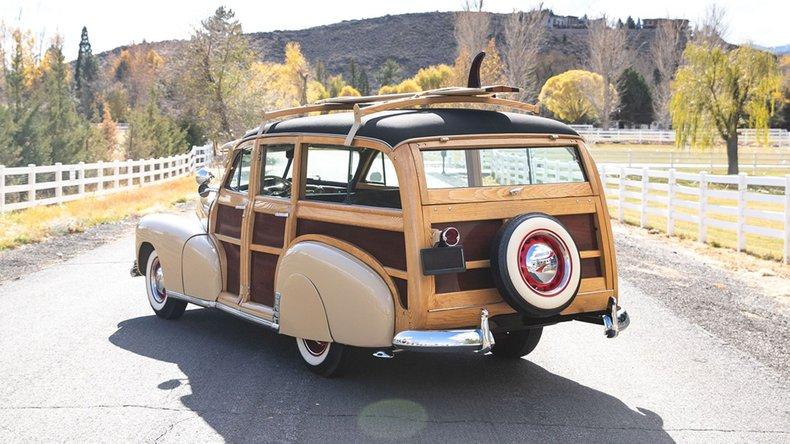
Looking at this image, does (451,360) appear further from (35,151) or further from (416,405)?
(35,151)

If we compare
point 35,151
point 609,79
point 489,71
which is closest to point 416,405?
point 35,151

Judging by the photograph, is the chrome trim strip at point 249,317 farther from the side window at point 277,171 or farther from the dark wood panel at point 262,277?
the side window at point 277,171

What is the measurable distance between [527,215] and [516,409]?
3.94ft

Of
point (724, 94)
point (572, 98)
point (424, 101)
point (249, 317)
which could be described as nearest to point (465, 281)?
point (424, 101)

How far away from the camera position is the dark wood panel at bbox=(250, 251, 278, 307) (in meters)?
6.67

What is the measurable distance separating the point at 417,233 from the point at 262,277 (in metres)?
1.73

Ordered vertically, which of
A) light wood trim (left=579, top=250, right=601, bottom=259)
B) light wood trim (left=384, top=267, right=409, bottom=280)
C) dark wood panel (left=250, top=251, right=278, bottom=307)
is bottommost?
dark wood panel (left=250, top=251, right=278, bottom=307)

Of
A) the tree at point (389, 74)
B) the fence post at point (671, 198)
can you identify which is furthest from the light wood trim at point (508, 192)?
the tree at point (389, 74)

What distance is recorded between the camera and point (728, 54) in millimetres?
41000

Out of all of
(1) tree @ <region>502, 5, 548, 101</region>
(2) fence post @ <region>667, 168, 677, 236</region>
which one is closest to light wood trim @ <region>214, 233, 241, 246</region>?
(2) fence post @ <region>667, 168, 677, 236</region>

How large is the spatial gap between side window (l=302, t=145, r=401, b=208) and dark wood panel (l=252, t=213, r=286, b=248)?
0.31 metres

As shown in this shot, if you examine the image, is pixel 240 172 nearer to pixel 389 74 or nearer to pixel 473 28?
pixel 473 28

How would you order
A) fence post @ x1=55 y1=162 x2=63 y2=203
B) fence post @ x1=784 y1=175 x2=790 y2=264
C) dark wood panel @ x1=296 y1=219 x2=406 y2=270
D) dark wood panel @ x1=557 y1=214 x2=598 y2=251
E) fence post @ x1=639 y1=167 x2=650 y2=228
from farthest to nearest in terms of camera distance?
1. fence post @ x1=55 y1=162 x2=63 y2=203
2. fence post @ x1=639 y1=167 x2=650 y2=228
3. fence post @ x1=784 y1=175 x2=790 y2=264
4. dark wood panel @ x1=557 y1=214 x2=598 y2=251
5. dark wood panel @ x1=296 y1=219 x2=406 y2=270

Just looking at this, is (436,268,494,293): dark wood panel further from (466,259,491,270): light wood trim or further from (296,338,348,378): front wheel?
(296,338,348,378): front wheel
